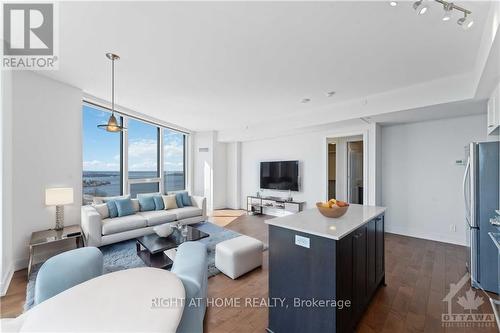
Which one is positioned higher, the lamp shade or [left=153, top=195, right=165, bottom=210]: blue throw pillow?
the lamp shade

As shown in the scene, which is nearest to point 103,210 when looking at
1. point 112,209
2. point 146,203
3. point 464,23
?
point 112,209

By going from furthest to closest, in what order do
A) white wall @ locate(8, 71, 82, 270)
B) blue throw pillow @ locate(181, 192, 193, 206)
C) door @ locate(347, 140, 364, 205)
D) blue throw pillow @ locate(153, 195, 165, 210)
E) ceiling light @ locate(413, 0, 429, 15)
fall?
door @ locate(347, 140, 364, 205) → blue throw pillow @ locate(181, 192, 193, 206) → blue throw pillow @ locate(153, 195, 165, 210) → white wall @ locate(8, 71, 82, 270) → ceiling light @ locate(413, 0, 429, 15)

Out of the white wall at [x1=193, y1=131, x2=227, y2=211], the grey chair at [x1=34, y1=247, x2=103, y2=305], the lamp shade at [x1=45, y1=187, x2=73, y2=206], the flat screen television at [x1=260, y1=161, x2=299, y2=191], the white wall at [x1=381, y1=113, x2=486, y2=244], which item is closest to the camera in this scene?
the grey chair at [x1=34, y1=247, x2=103, y2=305]

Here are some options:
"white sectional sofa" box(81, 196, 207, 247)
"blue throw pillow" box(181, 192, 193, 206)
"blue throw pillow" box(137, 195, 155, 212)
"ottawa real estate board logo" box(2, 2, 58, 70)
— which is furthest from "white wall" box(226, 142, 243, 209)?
"ottawa real estate board logo" box(2, 2, 58, 70)

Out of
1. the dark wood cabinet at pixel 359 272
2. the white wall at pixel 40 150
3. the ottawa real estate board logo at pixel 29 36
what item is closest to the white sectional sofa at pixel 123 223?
the white wall at pixel 40 150

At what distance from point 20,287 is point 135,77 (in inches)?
114

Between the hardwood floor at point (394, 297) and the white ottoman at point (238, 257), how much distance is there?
0.09 metres

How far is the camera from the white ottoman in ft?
9.03

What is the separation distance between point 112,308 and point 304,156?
5410 millimetres

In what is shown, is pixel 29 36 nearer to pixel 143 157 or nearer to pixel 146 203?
pixel 146 203

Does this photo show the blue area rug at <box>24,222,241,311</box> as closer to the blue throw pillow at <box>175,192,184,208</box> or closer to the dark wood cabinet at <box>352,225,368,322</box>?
the blue throw pillow at <box>175,192,184,208</box>

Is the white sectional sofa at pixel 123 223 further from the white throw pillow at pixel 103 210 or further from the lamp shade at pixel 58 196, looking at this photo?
the lamp shade at pixel 58 196

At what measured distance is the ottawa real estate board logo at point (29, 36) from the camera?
1913mm

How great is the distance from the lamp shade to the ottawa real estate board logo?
1.62 meters
